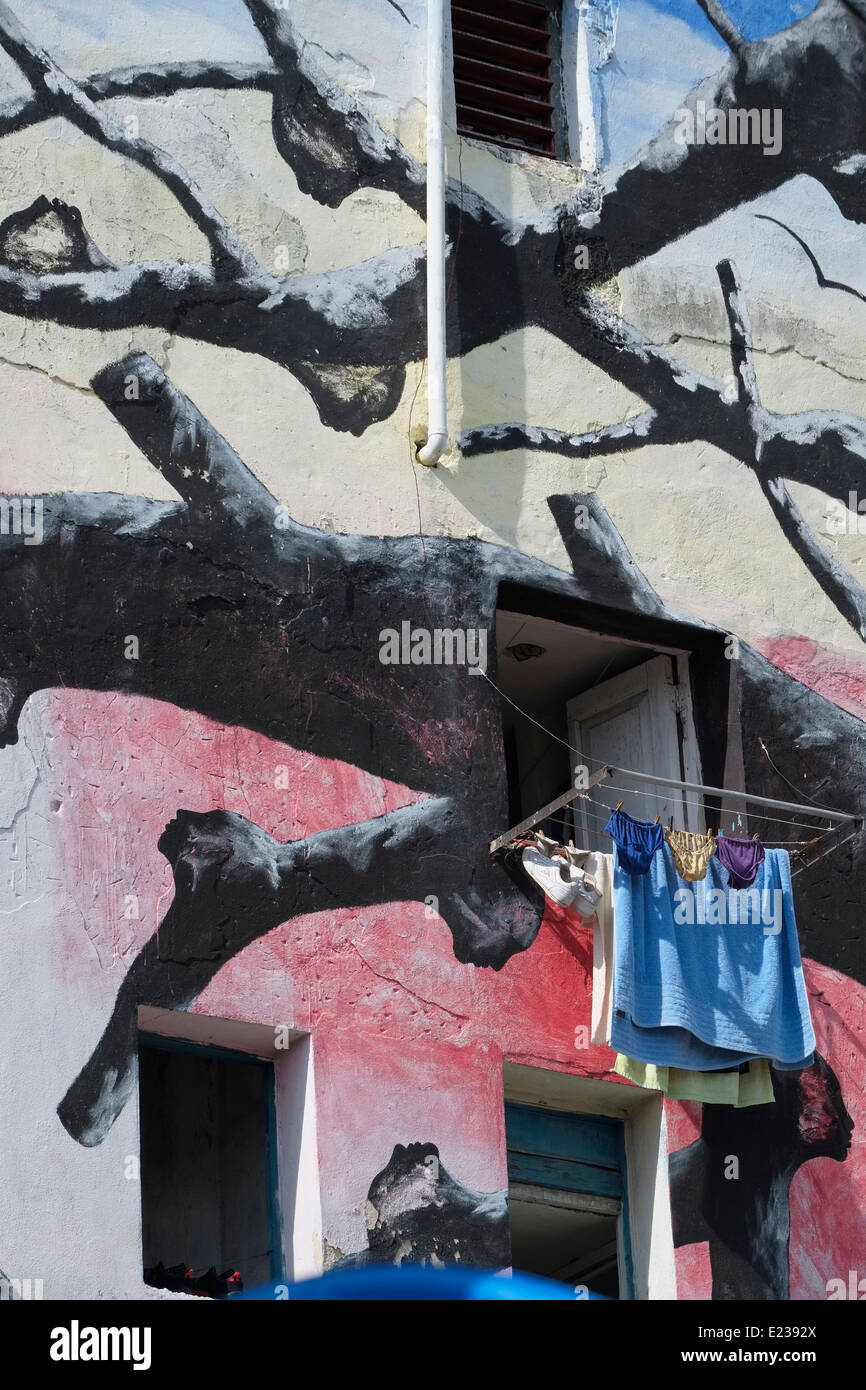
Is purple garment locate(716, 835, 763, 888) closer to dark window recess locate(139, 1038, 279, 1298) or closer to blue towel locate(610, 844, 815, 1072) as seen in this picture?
blue towel locate(610, 844, 815, 1072)

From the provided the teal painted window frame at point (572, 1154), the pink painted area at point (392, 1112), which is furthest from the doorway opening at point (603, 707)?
the pink painted area at point (392, 1112)

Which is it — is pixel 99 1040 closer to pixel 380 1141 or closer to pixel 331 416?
pixel 380 1141

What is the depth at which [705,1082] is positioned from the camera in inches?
442

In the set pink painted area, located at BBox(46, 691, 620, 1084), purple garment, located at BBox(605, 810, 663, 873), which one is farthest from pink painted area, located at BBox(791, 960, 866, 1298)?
purple garment, located at BBox(605, 810, 663, 873)

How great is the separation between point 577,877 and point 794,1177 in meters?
1.96

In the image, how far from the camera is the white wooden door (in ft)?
41.9

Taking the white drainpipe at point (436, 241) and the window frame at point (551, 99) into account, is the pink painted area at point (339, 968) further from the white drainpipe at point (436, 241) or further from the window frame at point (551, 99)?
the window frame at point (551, 99)

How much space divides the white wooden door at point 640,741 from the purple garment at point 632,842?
3.81 ft

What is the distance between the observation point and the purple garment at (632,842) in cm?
1125

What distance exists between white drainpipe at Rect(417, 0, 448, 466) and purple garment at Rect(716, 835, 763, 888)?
7.97ft

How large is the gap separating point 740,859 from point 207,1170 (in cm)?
303

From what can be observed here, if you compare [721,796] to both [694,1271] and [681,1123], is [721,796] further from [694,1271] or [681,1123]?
[694,1271]

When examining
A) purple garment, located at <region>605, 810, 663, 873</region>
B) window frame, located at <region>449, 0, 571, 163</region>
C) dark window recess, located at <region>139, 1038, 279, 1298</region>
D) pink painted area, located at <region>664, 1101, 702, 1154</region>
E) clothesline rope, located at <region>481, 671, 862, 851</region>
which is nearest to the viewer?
dark window recess, located at <region>139, 1038, 279, 1298</region>

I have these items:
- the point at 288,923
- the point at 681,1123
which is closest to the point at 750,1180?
the point at 681,1123
